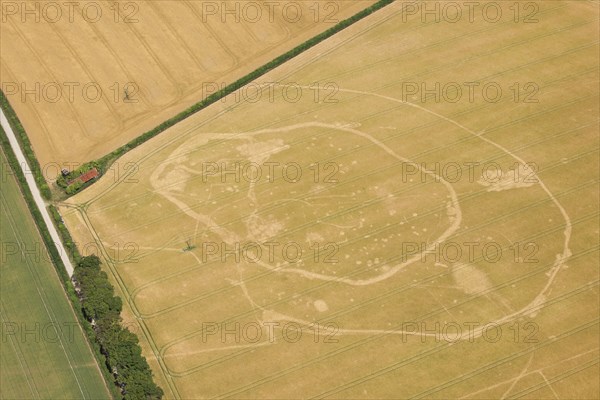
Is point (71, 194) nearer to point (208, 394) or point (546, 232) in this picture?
point (208, 394)

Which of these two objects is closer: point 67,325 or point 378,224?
point 67,325

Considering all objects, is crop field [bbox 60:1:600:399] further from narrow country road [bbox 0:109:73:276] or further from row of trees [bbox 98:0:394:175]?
narrow country road [bbox 0:109:73:276]

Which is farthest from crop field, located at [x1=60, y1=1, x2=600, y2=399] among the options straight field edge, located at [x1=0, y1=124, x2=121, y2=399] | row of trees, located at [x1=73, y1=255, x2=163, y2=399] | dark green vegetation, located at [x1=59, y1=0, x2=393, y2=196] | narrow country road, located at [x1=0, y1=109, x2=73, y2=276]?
straight field edge, located at [x1=0, y1=124, x2=121, y2=399]

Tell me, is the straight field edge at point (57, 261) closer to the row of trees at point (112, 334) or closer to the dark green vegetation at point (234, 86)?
the row of trees at point (112, 334)

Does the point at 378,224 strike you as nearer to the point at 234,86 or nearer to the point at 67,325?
the point at 234,86

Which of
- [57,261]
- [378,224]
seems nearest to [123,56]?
[57,261]

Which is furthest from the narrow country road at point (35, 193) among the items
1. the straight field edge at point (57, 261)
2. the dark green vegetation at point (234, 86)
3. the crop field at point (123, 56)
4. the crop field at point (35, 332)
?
the dark green vegetation at point (234, 86)
